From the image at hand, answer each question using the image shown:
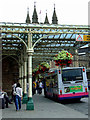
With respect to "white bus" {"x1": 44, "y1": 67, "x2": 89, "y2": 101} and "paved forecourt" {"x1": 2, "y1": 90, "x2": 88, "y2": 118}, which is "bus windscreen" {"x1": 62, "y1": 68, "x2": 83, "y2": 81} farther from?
"paved forecourt" {"x1": 2, "y1": 90, "x2": 88, "y2": 118}

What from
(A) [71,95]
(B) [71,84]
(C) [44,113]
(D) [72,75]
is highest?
(D) [72,75]

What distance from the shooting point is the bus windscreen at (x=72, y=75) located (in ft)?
59.4

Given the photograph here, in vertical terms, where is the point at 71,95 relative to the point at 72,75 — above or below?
below

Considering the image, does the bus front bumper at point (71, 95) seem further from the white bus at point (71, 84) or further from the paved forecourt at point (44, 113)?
the paved forecourt at point (44, 113)

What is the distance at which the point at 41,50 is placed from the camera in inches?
935

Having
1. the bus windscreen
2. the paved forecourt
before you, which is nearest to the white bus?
the bus windscreen

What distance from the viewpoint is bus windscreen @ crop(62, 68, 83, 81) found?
712 inches

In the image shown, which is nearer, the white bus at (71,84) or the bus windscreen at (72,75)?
the white bus at (71,84)

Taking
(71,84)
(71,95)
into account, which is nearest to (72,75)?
(71,84)

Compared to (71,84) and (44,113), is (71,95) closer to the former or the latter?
(71,84)

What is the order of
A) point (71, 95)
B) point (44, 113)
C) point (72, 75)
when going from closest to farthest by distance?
point (44, 113), point (71, 95), point (72, 75)

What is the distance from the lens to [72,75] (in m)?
18.1

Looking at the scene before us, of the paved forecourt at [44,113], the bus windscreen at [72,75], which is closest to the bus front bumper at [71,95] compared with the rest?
the bus windscreen at [72,75]

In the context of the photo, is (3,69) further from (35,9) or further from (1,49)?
(35,9)
